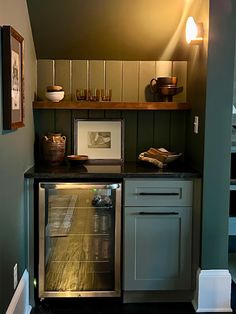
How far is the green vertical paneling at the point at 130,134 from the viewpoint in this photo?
3604 millimetres

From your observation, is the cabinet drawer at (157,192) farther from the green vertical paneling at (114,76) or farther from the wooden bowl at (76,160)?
the green vertical paneling at (114,76)

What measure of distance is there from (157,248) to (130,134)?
1026 millimetres

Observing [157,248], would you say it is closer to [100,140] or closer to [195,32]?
[100,140]

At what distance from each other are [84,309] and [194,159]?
4.29 ft

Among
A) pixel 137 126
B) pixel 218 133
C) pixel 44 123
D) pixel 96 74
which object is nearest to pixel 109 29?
pixel 96 74

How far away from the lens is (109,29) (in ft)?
10.8

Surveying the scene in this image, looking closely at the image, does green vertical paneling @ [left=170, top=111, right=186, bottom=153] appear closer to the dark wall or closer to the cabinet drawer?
the dark wall

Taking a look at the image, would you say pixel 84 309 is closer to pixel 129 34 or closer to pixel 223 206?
pixel 223 206

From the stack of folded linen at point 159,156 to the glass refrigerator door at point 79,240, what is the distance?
443 mm

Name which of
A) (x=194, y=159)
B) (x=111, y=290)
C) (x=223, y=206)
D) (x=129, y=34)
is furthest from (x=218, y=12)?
(x=111, y=290)

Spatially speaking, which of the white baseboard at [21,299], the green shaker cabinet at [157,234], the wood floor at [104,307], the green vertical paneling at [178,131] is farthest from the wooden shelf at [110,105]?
→ the wood floor at [104,307]

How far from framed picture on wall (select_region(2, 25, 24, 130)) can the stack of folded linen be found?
1.09 metres

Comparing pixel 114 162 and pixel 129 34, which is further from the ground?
pixel 129 34

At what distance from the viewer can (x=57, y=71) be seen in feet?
11.7
